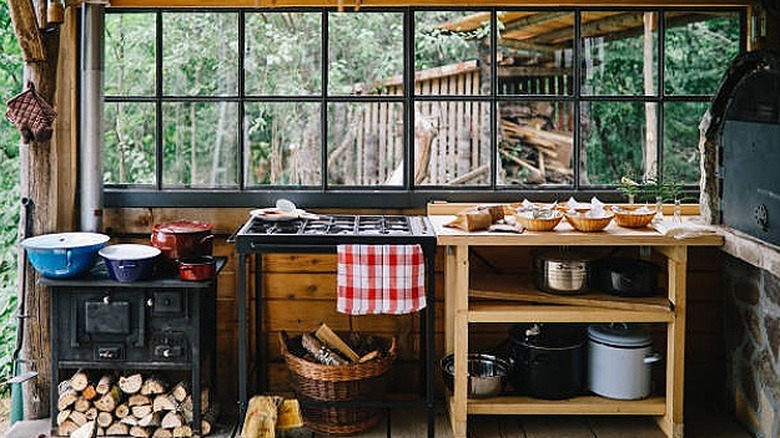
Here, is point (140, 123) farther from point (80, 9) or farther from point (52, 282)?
point (52, 282)

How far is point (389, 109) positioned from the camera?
Result: 4.71 metres

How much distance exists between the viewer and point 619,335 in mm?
4266

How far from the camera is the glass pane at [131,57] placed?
469 cm

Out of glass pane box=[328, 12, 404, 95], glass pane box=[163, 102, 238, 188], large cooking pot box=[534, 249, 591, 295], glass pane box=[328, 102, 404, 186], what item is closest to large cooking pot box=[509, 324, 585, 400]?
large cooking pot box=[534, 249, 591, 295]

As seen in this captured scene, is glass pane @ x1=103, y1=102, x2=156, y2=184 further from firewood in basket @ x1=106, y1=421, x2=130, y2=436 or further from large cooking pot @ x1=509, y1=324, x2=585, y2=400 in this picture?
large cooking pot @ x1=509, y1=324, x2=585, y2=400

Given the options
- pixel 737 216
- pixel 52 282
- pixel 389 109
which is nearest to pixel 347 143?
pixel 389 109

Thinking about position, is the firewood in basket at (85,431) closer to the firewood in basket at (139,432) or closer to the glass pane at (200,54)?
the firewood in basket at (139,432)

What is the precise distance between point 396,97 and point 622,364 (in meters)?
1.60

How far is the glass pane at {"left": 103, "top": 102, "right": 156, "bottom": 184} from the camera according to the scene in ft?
15.5

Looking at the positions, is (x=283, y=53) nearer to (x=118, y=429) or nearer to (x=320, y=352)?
(x=320, y=352)

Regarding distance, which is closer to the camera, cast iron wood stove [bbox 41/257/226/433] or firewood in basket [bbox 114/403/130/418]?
cast iron wood stove [bbox 41/257/226/433]

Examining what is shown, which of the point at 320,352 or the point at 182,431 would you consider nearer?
the point at 182,431

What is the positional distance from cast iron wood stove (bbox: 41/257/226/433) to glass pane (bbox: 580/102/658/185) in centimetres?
Answer: 191

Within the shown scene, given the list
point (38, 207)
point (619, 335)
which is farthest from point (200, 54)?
point (619, 335)
